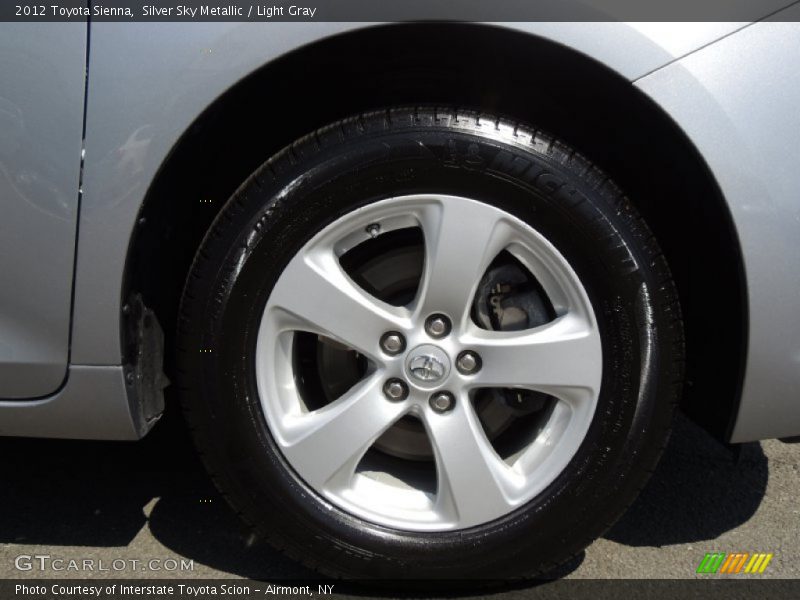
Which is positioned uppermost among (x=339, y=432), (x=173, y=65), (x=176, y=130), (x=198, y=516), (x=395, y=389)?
(x=173, y=65)

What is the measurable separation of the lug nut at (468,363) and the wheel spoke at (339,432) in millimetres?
140

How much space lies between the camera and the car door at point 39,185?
162 cm

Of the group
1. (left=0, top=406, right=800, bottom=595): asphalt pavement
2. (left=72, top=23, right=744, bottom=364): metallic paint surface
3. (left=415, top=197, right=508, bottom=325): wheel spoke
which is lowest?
(left=0, top=406, right=800, bottom=595): asphalt pavement

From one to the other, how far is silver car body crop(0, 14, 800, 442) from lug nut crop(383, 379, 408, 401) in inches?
21.2

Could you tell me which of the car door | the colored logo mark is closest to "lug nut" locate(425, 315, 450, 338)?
the car door

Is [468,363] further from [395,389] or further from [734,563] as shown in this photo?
[734,563]

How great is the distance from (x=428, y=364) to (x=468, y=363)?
0.08 metres

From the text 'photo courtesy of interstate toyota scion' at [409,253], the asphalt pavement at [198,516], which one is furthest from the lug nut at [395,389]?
the asphalt pavement at [198,516]

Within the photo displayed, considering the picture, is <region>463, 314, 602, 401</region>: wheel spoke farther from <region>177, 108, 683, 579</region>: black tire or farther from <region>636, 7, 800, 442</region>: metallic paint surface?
<region>636, 7, 800, 442</region>: metallic paint surface

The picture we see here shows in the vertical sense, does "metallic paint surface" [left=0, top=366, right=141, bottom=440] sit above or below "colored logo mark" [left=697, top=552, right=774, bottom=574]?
above

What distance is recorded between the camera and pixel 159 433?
255 centimetres

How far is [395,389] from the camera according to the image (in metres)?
1.80

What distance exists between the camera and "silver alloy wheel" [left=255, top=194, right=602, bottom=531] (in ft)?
5.67

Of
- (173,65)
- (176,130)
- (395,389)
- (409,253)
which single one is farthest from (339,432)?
(173,65)
